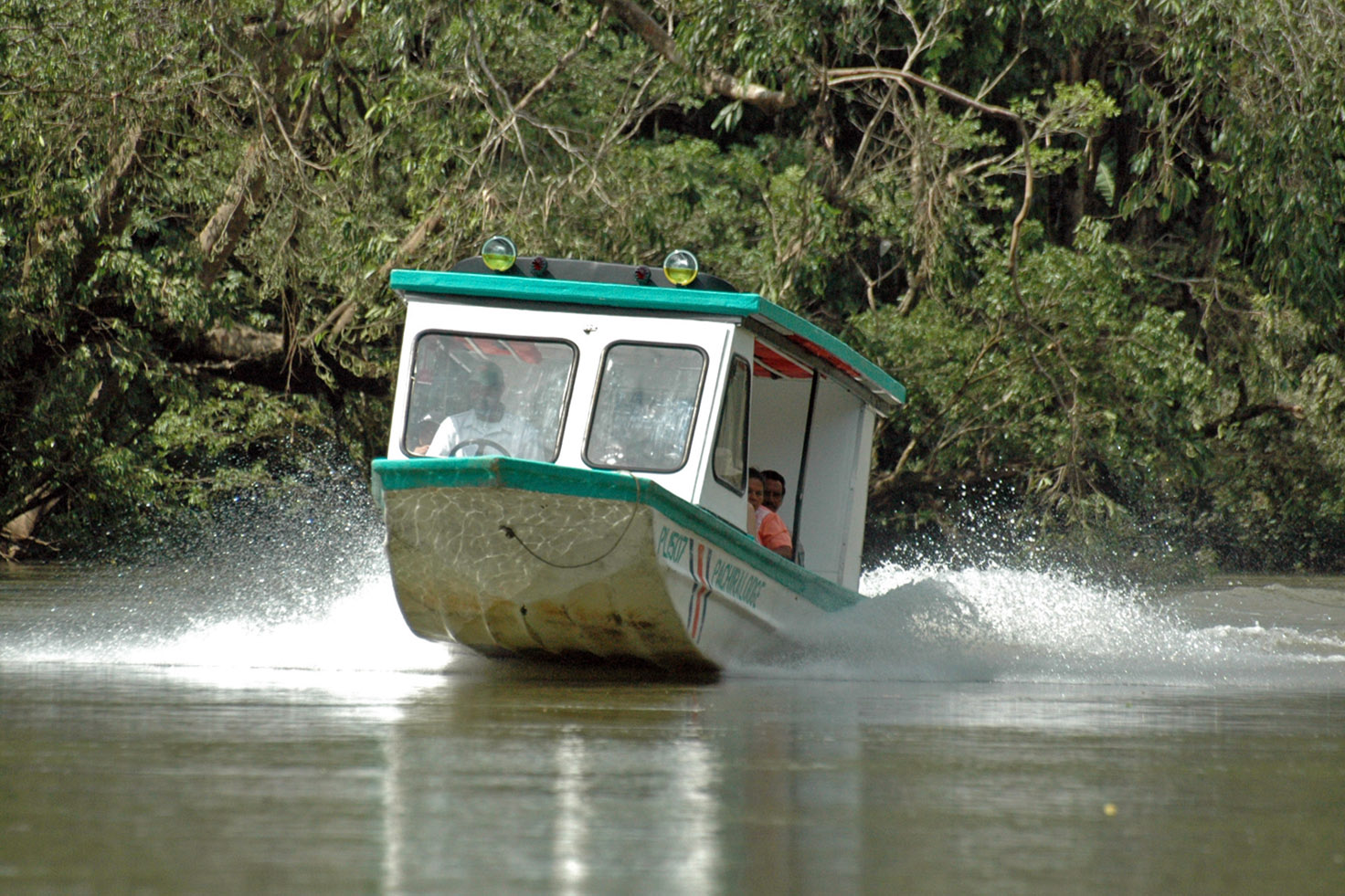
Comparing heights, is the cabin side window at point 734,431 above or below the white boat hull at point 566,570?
above

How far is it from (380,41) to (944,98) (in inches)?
283

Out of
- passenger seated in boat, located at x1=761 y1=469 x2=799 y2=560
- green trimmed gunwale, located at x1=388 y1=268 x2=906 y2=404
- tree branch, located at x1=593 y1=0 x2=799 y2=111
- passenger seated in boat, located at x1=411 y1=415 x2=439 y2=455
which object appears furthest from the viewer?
tree branch, located at x1=593 y1=0 x2=799 y2=111

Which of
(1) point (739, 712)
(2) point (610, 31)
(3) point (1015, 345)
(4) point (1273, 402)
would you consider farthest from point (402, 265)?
(4) point (1273, 402)

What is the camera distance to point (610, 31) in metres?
20.7

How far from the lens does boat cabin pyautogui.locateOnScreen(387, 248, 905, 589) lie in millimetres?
9188

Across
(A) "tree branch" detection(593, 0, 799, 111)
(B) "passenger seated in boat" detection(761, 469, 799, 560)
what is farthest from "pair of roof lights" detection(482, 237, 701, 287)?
(A) "tree branch" detection(593, 0, 799, 111)

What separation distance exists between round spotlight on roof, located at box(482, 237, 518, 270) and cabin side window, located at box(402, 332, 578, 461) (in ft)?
1.34

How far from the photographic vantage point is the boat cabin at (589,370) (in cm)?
919

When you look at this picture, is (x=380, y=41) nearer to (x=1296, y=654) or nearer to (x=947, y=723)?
(x=1296, y=654)

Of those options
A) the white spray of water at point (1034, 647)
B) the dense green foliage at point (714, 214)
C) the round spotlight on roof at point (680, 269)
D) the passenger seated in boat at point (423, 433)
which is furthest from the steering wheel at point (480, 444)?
the dense green foliage at point (714, 214)

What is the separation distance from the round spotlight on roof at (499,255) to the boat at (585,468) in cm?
1

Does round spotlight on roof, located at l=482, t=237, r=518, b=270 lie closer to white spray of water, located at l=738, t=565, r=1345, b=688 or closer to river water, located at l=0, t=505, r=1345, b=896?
river water, located at l=0, t=505, r=1345, b=896

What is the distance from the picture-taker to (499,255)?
9484mm

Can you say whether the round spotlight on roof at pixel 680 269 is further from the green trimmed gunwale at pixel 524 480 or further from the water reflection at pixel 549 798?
the water reflection at pixel 549 798
